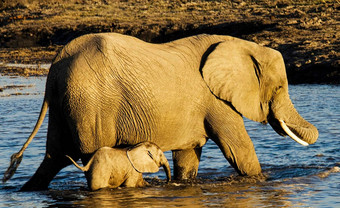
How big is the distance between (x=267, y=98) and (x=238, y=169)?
849mm

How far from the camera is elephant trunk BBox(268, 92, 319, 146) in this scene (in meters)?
7.73

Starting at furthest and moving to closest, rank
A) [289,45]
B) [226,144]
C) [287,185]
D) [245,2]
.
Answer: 1. [245,2]
2. [289,45]
3. [287,185]
4. [226,144]

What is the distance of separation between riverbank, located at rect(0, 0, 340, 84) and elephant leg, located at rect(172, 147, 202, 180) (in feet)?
29.3

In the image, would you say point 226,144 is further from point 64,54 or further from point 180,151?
point 64,54

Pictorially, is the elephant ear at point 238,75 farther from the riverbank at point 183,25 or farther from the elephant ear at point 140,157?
the riverbank at point 183,25

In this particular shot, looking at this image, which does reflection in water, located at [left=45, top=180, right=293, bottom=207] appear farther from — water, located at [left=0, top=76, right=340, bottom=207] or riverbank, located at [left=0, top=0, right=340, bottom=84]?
riverbank, located at [left=0, top=0, right=340, bottom=84]

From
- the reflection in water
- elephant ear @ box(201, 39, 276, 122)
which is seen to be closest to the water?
the reflection in water

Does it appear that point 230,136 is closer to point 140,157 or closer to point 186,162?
point 186,162

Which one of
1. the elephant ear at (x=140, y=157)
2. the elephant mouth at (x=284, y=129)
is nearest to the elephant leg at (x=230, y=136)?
the elephant mouth at (x=284, y=129)

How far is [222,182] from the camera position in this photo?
7.99 meters

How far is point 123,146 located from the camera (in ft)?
23.2

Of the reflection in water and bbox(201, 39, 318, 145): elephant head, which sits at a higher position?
bbox(201, 39, 318, 145): elephant head

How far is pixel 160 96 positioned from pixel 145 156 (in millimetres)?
608

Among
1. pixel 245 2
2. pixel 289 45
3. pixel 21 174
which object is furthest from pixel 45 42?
pixel 21 174
